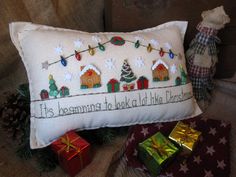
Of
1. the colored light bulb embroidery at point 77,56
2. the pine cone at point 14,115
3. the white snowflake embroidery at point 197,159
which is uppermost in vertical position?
the colored light bulb embroidery at point 77,56

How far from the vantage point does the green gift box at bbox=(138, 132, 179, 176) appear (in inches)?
24.8

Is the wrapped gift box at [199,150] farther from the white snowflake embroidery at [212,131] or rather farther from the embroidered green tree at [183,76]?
the embroidered green tree at [183,76]

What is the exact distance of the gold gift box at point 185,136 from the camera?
0.68 metres

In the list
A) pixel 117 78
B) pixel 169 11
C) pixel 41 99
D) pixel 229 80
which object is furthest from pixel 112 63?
pixel 229 80

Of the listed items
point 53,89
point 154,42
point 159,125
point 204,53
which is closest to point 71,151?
point 53,89

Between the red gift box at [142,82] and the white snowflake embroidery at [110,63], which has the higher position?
the white snowflake embroidery at [110,63]

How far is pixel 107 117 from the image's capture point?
0.66m

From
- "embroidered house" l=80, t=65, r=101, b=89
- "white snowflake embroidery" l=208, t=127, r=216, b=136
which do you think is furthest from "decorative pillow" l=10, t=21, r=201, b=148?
"white snowflake embroidery" l=208, t=127, r=216, b=136

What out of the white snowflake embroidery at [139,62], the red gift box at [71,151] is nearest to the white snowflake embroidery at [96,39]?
the white snowflake embroidery at [139,62]

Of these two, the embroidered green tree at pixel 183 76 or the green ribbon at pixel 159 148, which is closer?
the green ribbon at pixel 159 148

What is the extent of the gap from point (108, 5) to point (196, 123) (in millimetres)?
437

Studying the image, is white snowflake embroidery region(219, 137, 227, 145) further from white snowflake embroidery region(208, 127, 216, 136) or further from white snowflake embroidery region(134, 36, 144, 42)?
white snowflake embroidery region(134, 36, 144, 42)

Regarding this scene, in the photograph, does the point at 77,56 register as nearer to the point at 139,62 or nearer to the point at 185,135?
the point at 139,62

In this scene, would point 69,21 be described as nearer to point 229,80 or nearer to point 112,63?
point 112,63
